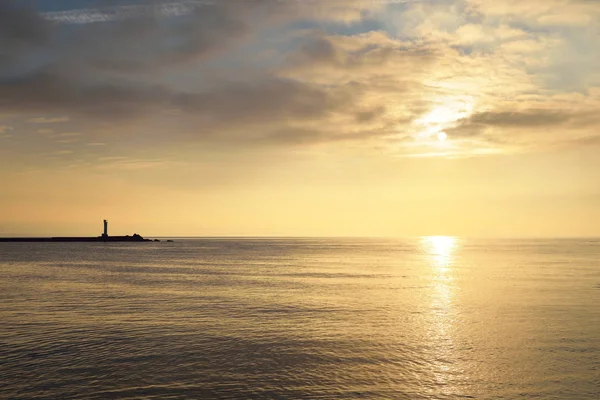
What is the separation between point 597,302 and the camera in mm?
51875

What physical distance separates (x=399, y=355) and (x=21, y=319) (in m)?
33.3

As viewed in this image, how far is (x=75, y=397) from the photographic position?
869 inches

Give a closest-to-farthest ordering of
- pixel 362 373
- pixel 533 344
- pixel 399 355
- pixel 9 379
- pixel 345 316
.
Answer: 1. pixel 9 379
2. pixel 362 373
3. pixel 399 355
4. pixel 533 344
5. pixel 345 316

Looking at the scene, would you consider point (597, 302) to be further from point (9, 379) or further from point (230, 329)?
point (9, 379)

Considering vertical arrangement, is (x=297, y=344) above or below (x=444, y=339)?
above

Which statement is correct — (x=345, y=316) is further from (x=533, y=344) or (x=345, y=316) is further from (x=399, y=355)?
(x=533, y=344)

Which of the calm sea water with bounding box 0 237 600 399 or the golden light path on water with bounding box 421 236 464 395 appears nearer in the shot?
the calm sea water with bounding box 0 237 600 399

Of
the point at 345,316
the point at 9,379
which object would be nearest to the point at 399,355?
the point at 345,316

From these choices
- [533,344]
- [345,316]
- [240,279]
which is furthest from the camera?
[240,279]

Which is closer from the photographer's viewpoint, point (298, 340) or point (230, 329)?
point (298, 340)

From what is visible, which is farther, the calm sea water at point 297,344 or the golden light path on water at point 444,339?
the golden light path on water at point 444,339

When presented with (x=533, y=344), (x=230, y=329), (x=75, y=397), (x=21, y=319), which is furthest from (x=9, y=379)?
(x=533, y=344)

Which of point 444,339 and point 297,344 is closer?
point 297,344

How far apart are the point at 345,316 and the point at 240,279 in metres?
39.7
